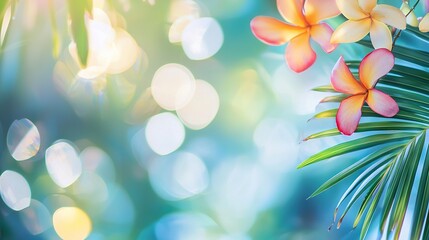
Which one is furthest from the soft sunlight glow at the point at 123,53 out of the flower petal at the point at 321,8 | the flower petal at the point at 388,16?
the flower petal at the point at 388,16

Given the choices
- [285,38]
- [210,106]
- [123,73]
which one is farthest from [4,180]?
[285,38]

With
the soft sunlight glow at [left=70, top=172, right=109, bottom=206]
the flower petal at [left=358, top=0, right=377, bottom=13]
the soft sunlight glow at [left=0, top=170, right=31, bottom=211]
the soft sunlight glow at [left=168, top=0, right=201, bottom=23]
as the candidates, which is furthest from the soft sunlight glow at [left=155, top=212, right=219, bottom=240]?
the flower petal at [left=358, top=0, right=377, bottom=13]

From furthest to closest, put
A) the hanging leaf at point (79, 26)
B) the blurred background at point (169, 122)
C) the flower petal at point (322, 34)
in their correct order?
the blurred background at point (169, 122), the flower petal at point (322, 34), the hanging leaf at point (79, 26)

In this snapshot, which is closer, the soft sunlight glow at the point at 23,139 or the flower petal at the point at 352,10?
the flower petal at the point at 352,10

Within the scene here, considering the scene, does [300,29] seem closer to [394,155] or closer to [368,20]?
[368,20]

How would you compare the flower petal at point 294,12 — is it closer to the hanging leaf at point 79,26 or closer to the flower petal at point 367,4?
the flower petal at point 367,4

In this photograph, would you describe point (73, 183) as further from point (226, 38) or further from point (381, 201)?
point (381, 201)

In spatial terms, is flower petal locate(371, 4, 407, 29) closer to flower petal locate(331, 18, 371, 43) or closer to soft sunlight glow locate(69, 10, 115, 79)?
flower petal locate(331, 18, 371, 43)
